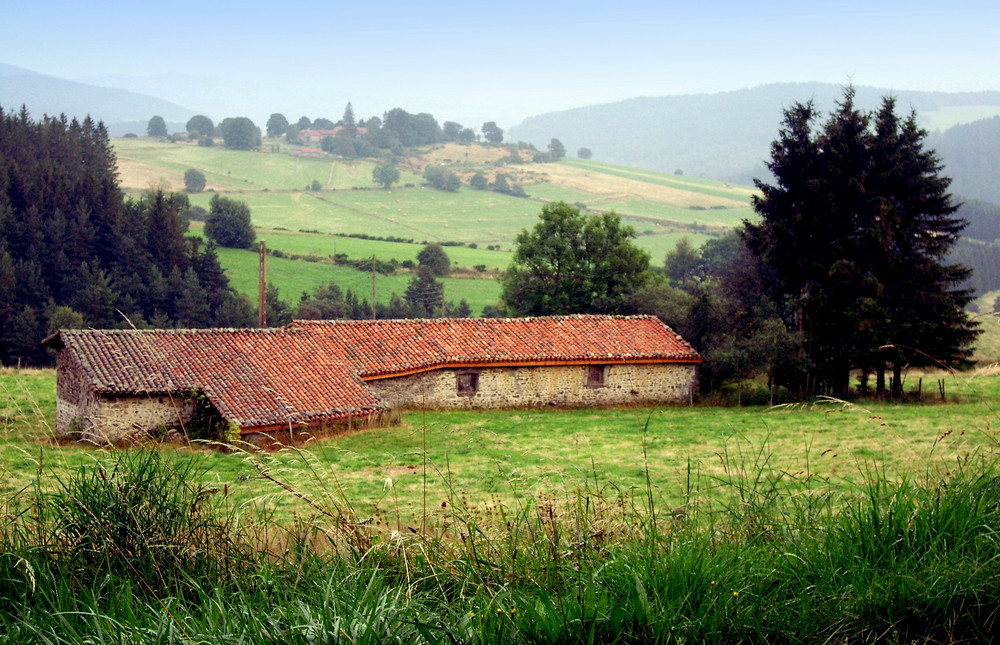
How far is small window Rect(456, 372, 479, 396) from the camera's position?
2800 centimetres

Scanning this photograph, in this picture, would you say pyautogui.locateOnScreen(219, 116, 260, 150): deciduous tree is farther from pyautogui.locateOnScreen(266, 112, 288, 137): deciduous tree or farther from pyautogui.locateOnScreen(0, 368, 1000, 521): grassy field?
pyautogui.locateOnScreen(0, 368, 1000, 521): grassy field

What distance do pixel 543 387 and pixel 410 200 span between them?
93.2 metres

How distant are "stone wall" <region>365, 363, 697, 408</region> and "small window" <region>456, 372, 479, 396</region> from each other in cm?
5

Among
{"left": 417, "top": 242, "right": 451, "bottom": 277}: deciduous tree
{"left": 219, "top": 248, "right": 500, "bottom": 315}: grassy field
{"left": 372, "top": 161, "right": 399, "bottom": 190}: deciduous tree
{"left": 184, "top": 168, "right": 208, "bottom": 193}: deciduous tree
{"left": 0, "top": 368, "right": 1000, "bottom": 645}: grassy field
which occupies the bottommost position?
{"left": 219, "top": 248, "right": 500, "bottom": 315}: grassy field

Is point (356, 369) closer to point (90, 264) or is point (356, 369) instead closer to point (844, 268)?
point (844, 268)

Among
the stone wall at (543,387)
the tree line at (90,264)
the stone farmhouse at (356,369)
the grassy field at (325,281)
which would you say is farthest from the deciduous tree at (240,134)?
the stone wall at (543,387)

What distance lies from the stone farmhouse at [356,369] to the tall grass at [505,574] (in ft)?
50.3

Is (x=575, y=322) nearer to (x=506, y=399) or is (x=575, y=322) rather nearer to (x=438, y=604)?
(x=506, y=399)

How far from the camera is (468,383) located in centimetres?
2808

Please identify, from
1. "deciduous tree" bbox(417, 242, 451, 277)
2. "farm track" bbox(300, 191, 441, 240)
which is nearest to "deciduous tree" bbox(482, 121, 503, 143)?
"farm track" bbox(300, 191, 441, 240)

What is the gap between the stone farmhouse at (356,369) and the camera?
2156 cm

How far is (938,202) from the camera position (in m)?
28.0

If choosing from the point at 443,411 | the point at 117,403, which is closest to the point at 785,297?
the point at 443,411

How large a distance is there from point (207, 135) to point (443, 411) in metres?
150
